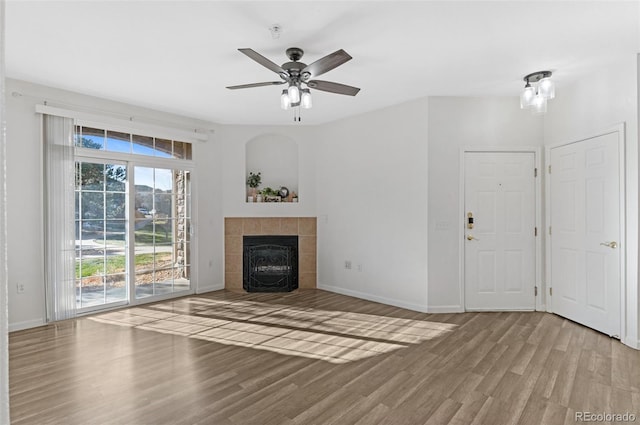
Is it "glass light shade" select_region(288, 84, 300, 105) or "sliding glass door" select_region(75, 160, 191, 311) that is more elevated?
"glass light shade" select_region(288, 84, 300, 105)

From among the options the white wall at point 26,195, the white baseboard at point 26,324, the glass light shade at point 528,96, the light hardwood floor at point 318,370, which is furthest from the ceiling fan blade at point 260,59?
the white baseboard at point 26,324

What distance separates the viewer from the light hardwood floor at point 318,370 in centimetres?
232

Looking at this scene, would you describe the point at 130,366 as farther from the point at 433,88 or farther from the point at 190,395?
the point at 433,88

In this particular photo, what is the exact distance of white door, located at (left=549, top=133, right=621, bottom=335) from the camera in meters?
3.58

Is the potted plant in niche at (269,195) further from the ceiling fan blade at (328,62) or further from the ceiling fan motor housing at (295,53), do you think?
the ceiling fan blade at (328,62)

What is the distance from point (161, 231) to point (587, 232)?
5510 mm

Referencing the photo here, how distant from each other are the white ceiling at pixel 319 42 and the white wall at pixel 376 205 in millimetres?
742

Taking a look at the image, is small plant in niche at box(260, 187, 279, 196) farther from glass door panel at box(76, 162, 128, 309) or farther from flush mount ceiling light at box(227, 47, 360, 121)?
flush mount ceiling light at box(227, 47, 360, 121)

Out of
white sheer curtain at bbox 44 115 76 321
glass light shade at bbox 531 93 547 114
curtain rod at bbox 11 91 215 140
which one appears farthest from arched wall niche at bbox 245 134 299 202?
glass light shade at bbox 531 93 547 114

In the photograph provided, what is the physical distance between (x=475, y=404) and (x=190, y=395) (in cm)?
200

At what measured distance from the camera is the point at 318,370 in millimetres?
2916

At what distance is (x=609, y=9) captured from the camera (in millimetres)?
2553

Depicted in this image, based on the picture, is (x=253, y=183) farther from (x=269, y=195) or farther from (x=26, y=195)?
(x=26, y=195)

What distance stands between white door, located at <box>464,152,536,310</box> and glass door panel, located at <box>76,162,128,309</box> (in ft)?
15.2
